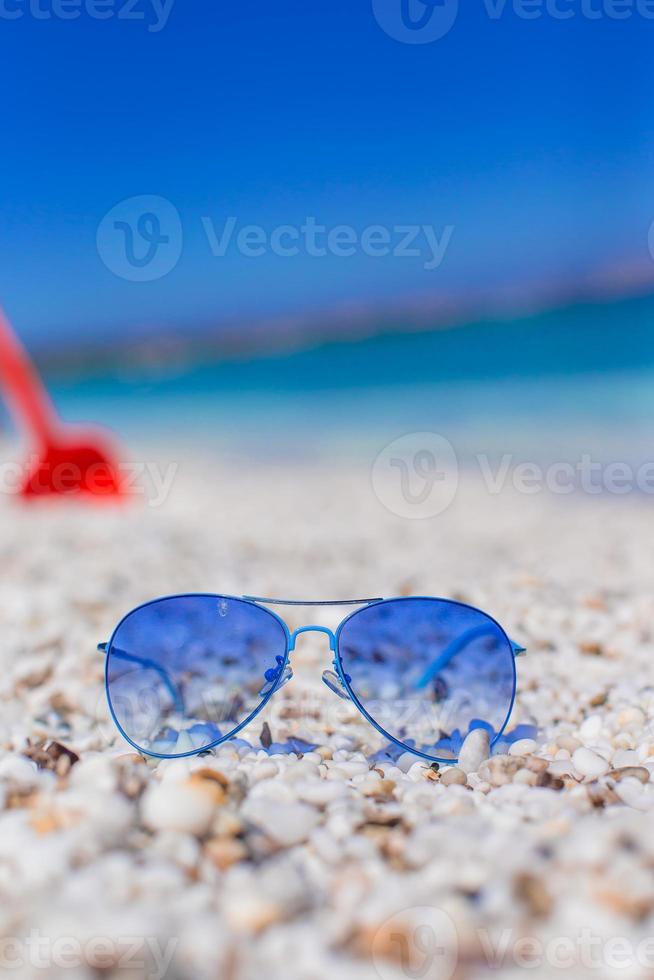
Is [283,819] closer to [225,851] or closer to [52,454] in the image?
[225,851]

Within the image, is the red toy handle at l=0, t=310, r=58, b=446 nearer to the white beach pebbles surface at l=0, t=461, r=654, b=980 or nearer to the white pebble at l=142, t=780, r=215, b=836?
the white beach pebbles surface at l=0, t=461, r=654, b=980

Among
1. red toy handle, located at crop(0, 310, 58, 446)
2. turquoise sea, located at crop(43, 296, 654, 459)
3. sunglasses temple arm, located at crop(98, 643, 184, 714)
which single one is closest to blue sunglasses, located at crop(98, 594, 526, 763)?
sunglasses temple arm, located at crop(98, 643, 184, 714)

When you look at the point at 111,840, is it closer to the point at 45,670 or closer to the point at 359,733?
the point at 359,733

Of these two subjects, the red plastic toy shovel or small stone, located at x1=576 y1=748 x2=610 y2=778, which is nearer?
small stone, located at x1=576 y1=748 x2=610 y2=778

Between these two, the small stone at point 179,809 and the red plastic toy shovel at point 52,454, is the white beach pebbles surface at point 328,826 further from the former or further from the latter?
the red plastic toy shovel at point 52,454

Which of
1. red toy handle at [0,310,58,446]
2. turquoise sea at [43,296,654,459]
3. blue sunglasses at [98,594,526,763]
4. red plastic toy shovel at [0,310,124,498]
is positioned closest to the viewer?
blue sunglasses at [98,594,526,763]

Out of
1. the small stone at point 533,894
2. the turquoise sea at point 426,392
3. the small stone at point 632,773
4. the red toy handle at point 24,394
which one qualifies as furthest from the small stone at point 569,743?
the turquoise sea at point 426,392
